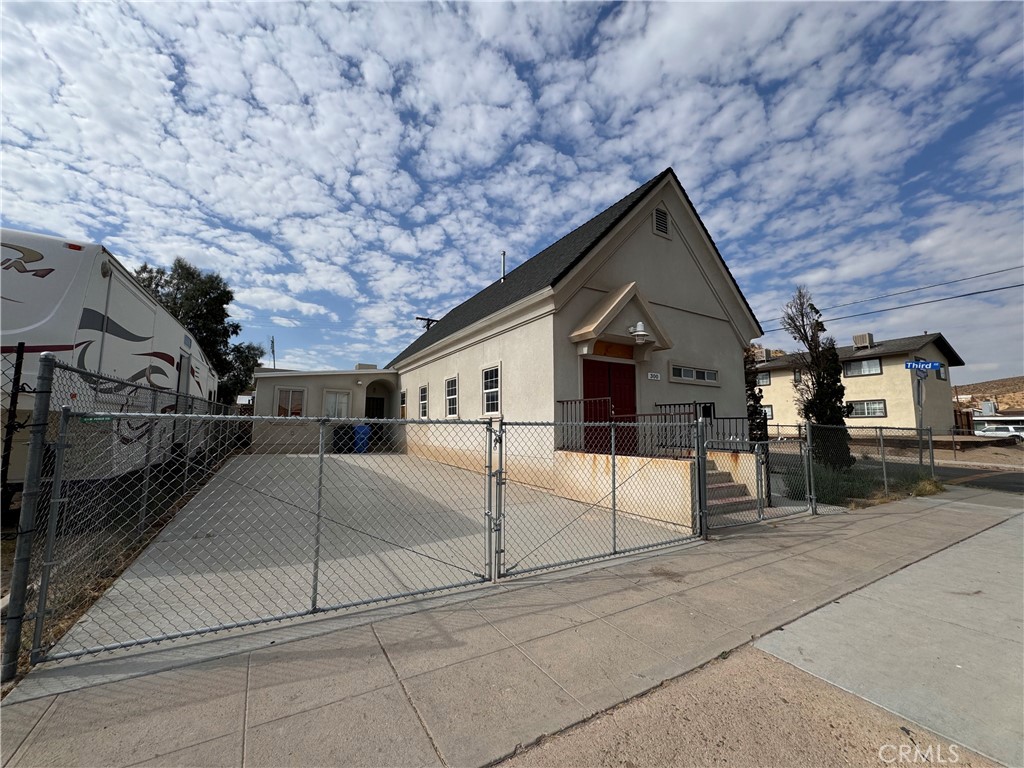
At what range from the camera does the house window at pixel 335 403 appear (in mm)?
20000

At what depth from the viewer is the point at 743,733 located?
240cm

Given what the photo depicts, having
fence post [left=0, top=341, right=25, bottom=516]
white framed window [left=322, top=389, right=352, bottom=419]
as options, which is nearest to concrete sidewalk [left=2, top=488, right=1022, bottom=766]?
fence post [left=0, top=341, right=25, bottom=516]

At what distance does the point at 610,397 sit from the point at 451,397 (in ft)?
21.9

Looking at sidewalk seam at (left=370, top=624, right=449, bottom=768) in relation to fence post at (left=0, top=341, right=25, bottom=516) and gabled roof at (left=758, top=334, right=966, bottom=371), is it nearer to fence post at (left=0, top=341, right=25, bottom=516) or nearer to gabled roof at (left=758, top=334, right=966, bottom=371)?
fence post at (left=0, top=341, right=25, bottom=516)

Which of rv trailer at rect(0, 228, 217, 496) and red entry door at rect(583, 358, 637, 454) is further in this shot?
red entry door at rect(583, 358, 637, 454)

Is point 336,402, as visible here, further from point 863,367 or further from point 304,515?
point 863,367

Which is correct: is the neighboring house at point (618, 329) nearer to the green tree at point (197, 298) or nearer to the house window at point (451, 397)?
the house window at point (451, 397)

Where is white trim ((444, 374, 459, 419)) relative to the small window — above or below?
below

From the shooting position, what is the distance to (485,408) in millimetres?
12367

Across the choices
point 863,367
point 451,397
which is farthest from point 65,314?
point 863,367

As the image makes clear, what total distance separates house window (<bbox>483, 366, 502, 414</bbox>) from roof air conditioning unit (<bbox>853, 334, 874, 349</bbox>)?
30.7 m

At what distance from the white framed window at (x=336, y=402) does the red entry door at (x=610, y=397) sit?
44.9 ft

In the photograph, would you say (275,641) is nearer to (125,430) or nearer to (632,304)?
(125,430)

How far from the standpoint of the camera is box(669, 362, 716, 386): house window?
12.1 meters
